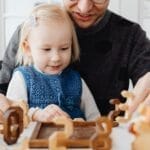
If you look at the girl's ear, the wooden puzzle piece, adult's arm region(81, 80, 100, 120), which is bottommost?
adult's arm region(81, 80, 100, 120)

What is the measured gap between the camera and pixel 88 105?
133 cm

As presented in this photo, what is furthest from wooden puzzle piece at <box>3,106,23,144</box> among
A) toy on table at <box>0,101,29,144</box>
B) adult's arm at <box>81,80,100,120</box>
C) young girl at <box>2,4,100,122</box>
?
adult's arm at <box>81,80,100,120</box>

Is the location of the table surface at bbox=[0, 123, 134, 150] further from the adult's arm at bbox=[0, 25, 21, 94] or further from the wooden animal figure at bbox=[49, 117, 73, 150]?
the adult's arm at bbox=[0, 25, 21, 94]

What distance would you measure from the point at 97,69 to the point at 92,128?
534mm

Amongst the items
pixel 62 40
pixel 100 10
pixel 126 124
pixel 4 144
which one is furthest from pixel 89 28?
pixel 4 144

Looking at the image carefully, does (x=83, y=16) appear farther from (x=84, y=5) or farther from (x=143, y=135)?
(x=143, y=135)

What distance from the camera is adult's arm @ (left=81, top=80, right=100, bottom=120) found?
1.31 m

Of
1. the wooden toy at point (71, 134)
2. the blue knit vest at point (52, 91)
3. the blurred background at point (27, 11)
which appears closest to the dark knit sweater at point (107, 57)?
the blue knit vest at point (52, 91)

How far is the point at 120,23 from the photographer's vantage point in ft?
4.72

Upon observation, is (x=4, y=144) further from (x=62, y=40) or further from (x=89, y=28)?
(x=89, y=28)

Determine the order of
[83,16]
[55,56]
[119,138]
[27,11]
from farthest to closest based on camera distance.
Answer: [27,11] < [83,16] < [55,56] < [119,138]

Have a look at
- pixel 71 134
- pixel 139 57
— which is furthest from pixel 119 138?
pixel 139 57

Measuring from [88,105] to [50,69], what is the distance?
159 millimetres

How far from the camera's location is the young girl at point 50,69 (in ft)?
4.12
